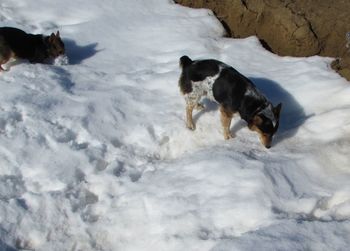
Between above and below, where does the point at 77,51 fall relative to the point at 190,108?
below

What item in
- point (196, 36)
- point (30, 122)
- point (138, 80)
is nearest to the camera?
point (30, 122)

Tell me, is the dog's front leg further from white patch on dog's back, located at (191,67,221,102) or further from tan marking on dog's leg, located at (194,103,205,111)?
tan marking on dog's leg, located at (194,103,205,111)

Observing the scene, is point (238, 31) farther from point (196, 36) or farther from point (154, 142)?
point (154, 142)

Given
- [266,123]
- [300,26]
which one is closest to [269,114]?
[266,123]

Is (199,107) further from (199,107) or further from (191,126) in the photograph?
(191,126)

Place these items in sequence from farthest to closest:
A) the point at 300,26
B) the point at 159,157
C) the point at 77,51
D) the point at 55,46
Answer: the point at 77,51 → the point at 300,26 → the point at 55,46 → the point at 159,157

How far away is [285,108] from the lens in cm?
826

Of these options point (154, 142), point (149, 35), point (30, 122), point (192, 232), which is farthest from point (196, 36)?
point (192, 232)

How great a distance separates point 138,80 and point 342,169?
384 cm

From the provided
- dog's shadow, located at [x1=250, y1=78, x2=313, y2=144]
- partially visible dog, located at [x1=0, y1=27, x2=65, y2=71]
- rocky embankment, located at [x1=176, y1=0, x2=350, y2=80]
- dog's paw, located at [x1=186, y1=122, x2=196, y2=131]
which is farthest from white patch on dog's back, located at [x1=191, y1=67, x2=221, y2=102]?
partially visible dog, located at [x1=0, y1=27, x2=65, y2=71]

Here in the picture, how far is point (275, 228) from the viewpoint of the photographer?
548cm

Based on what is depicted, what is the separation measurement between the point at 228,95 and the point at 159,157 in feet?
4.55

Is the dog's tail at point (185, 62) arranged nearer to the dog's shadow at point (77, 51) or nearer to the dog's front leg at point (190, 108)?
the dog's front leg at point (190, 108)

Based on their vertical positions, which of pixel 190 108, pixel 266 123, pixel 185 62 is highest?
pixel 185 62
